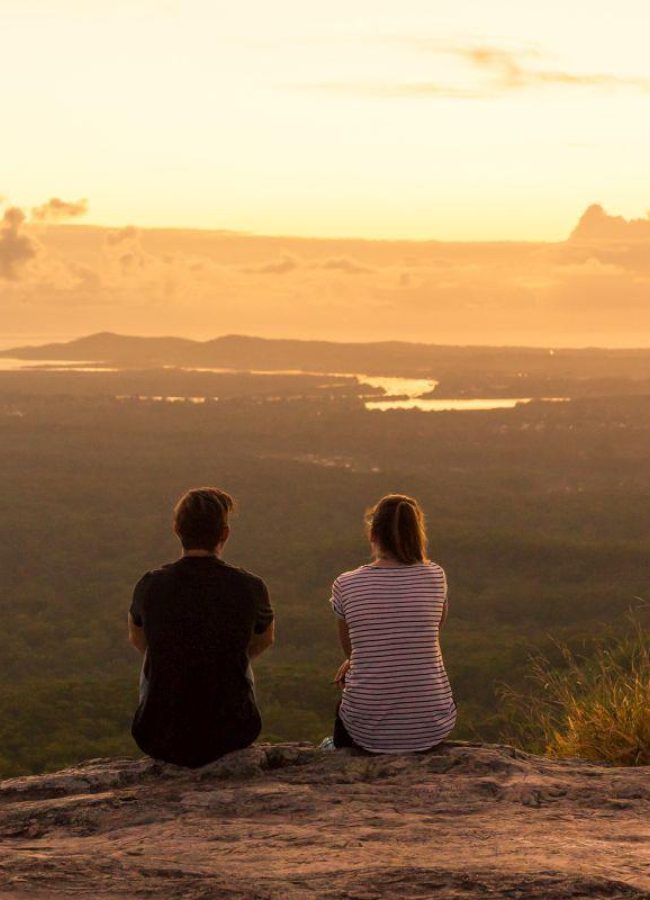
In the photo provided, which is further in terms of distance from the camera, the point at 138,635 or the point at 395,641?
the point at 395,641

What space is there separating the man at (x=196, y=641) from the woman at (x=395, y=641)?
610mm

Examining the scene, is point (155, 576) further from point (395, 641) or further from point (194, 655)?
point (395, 641)

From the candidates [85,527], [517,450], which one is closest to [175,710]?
[85,527]

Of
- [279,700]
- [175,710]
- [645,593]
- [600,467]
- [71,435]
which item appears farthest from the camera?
[71,435]

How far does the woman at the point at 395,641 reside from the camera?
6516 mm

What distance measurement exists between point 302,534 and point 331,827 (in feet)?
322

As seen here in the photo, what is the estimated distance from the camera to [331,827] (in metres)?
5.34

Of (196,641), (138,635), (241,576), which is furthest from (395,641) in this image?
(138,635)

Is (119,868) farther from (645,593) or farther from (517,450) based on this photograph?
(517,450)

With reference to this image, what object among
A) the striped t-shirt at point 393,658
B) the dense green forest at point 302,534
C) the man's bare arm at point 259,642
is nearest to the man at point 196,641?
the man's bare arm at point 259,642

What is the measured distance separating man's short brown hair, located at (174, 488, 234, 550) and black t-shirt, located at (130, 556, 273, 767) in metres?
0.09

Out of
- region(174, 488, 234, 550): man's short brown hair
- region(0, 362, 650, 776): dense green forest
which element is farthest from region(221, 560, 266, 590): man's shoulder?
region(0, 362, 650, 776): dense green forest

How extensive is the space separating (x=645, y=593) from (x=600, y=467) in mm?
66088

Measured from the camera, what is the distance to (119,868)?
479 cm
